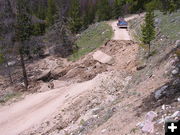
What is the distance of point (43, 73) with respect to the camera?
28.5 metres

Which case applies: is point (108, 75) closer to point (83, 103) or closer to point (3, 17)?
point (83, 103)

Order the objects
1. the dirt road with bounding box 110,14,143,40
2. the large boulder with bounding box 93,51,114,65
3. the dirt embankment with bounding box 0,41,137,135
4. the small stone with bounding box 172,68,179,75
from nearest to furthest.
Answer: the small stone with bounding box 172,68,179,75 < the dirt embankment with bounding box 0,41,137,135 < the large boulder with bounding box 93,51,114,65 < the dirt road with bounding box 110,14,143,40

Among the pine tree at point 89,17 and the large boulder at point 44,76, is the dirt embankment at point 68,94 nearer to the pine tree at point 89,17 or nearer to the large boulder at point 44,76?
the large boulder at point 44,76

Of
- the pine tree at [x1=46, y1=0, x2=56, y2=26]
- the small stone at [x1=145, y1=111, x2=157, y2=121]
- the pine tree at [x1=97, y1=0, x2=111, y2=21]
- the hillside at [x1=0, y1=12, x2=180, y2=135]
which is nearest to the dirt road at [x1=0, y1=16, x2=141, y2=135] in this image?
the hillside at [x1=0, y1=12, x2=180, y2=135]

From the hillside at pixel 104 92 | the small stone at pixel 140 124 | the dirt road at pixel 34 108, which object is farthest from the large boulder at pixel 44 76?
the small stone at pixel 140 124

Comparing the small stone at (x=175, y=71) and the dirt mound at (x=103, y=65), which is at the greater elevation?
the small stone at (x=175, y=71)

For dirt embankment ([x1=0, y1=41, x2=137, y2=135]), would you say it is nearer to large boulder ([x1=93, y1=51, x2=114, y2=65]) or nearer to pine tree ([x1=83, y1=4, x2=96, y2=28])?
large boulder ([x1=93, y1=51, x2=114, y2=65])

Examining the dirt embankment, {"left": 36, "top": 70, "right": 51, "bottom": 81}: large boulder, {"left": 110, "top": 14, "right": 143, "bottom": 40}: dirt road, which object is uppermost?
{"left": 110, "top": 14, "right": 143, "bottom": 40}: dirt road

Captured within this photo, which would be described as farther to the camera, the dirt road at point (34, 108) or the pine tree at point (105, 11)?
the pine tree at point (105, 11)

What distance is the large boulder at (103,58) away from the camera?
87.4ft

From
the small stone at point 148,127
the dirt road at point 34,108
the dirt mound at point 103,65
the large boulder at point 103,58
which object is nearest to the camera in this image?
the small stone at point 148,127

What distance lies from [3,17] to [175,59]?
14.3 meters

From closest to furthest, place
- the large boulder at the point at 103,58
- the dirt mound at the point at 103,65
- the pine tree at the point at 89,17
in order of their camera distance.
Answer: the dirt mound at the point at 103,65 → the large boulder at the point at 103,58 → the pine tree at the point at 89,17

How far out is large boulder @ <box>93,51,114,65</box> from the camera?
26.6m
